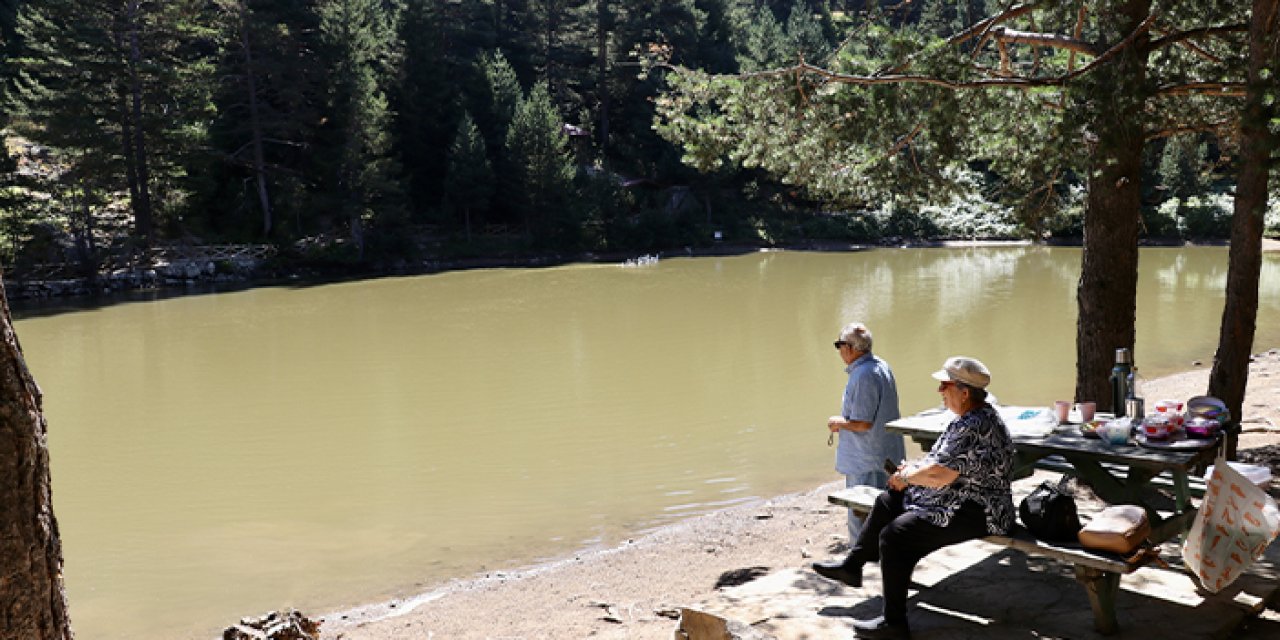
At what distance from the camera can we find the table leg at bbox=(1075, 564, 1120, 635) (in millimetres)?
3719

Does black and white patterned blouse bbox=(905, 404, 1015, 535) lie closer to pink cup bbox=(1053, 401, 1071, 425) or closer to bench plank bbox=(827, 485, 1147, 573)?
bench plank bbox=(827, 485, 1147, 573)

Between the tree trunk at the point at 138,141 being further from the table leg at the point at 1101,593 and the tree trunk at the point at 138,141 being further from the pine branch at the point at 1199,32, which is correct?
the table leg at the point at 1101,593

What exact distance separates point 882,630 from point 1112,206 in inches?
149

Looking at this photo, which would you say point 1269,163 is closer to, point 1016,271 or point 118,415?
point 118,415

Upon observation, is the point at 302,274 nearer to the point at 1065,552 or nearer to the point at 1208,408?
the point at 1208,408

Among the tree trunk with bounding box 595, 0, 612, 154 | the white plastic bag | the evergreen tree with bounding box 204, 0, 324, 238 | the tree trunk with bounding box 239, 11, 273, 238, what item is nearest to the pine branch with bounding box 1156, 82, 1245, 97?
the white plastic bag

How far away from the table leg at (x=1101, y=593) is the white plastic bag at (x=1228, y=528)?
0.29 m

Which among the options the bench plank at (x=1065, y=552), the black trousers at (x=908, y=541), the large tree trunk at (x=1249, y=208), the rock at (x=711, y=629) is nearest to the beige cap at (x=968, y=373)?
the black trousers at (x=908, y=541)

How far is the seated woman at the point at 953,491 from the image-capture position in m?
3.83

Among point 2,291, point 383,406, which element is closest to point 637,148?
point 383,406

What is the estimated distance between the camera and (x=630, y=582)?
6.36m

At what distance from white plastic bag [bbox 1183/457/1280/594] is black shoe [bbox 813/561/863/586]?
122 centimetres

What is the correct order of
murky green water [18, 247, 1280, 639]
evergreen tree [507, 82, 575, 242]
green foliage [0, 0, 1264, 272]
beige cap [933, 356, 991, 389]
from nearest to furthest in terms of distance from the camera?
1. beige cap [933, 356, 991, 389]
2. murky green water [18, 247, 1280, 639]
3. green foliage [0, 0, 1264, 272]
4. evergreen tree [507, 82, 575, 242]

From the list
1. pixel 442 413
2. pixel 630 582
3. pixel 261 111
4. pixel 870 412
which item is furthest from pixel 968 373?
pixel 261 111
